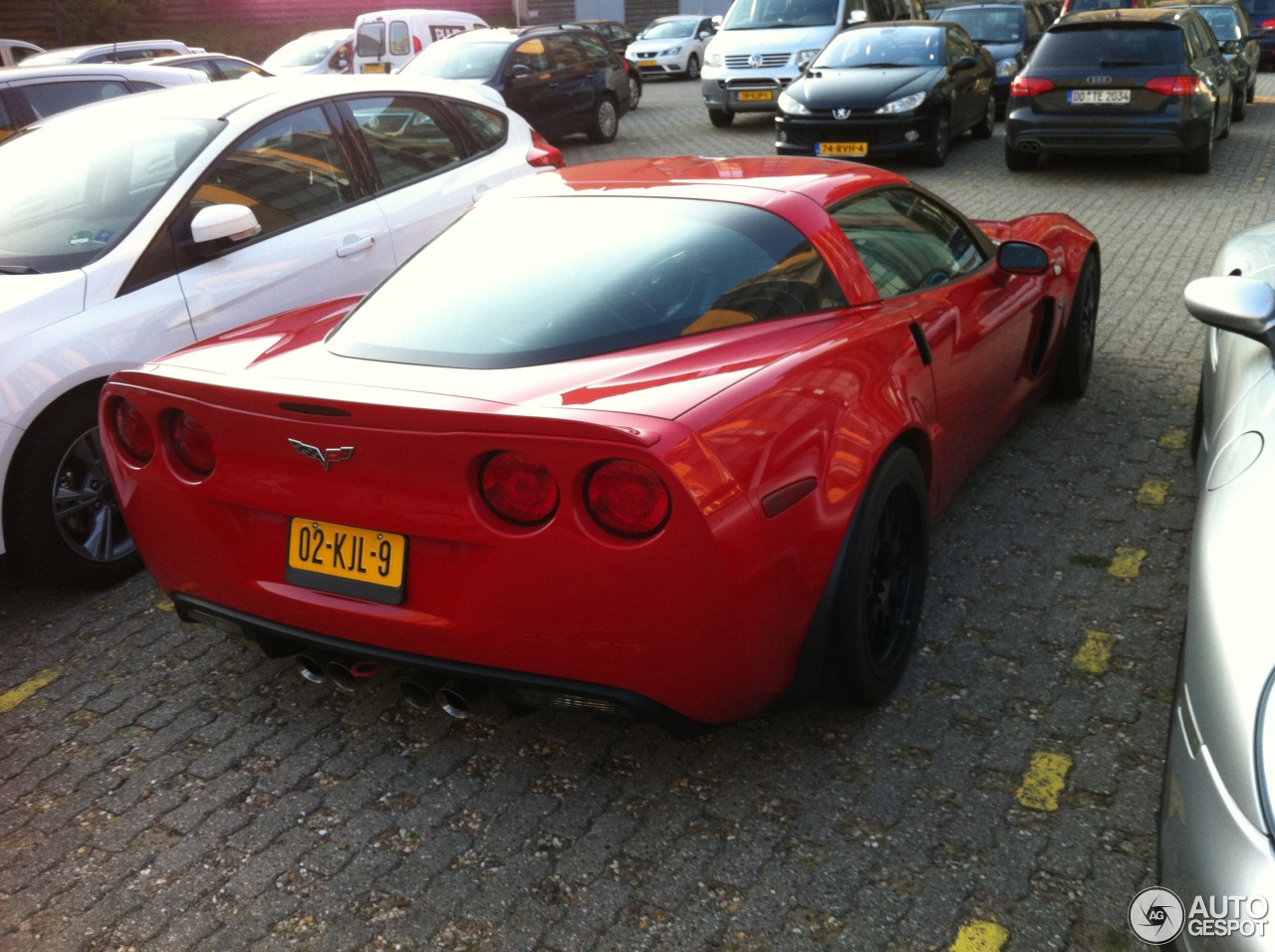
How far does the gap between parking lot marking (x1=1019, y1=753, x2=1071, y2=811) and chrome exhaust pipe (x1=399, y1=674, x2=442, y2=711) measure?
143 centimetres

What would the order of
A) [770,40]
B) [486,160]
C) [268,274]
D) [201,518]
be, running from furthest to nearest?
[770,40] < [486,160] < [268,274] < [201,518]

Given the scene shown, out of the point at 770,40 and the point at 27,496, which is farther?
the point at 770,40

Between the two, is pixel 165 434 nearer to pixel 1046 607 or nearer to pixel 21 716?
pixel 21 716

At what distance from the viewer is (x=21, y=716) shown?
3.47m

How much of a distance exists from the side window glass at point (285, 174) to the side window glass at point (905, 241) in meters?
2.53

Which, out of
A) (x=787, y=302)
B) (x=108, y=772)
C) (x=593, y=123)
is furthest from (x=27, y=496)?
(x=593, y=123)

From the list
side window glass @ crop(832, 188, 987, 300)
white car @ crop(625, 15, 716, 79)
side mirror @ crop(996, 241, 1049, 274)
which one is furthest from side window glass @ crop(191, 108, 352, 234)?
white car @ crop(625, 15, 716, 79)

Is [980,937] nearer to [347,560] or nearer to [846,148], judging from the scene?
[347,560]

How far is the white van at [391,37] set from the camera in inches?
723

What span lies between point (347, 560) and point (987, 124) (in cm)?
1309

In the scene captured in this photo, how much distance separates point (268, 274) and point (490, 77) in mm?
9984

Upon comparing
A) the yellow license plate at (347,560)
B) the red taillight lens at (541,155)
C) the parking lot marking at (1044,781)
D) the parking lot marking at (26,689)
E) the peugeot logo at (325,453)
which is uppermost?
the red taillight lens at (541,155)

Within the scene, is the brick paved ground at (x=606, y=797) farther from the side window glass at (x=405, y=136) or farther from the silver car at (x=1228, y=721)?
the side window glass at (x=405, y=136)

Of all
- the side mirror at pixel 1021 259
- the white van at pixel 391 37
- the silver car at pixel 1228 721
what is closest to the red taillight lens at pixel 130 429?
the silver car at pixel 1228 721
